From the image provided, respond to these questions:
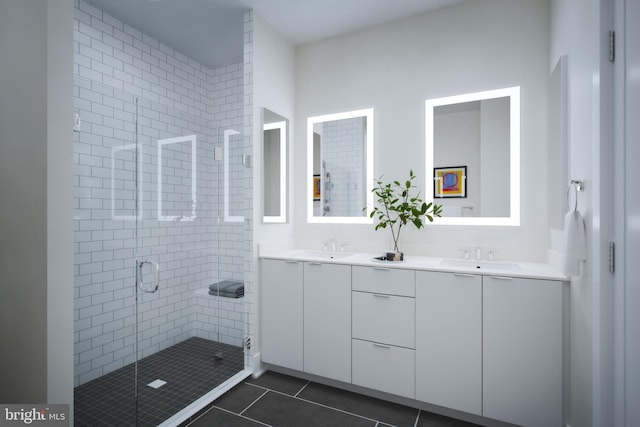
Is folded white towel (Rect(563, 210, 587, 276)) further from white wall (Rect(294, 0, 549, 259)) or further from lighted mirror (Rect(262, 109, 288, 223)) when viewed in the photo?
lighted mirror (Rect(262, 109, 288, 223))

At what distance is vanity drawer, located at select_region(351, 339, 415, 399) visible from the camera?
7.20ft

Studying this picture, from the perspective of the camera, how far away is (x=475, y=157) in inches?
103

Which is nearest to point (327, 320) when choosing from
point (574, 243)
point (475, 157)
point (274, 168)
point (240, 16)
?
point (274, 168)

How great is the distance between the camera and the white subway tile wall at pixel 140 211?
1.88 metres

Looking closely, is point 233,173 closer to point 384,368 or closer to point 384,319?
point 384,319

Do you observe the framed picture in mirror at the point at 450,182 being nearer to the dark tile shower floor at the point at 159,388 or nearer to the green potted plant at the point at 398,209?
the green potted plant at the point at 398,209

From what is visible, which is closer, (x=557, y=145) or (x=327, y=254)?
(x=557, y=145)

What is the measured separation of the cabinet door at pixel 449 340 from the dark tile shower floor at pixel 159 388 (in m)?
1.53

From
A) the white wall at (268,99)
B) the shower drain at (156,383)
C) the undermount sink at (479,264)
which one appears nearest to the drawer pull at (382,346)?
the undermount sink at (479,264)

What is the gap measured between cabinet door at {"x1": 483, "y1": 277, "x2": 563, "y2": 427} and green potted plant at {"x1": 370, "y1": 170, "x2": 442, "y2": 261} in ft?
2.38

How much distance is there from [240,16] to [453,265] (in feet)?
9.09

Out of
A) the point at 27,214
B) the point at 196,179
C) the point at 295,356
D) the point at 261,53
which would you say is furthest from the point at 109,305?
the point at 261,53

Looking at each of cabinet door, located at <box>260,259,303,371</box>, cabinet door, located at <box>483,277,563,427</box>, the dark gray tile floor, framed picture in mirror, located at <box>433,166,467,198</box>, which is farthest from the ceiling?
the dark gray tile floor

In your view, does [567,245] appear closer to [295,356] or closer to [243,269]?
[295,356]
